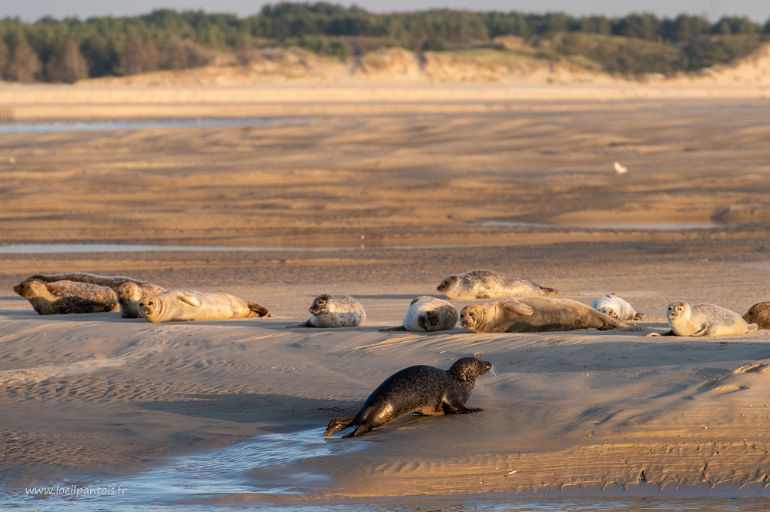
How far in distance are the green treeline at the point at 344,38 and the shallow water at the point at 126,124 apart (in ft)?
→ 54.7

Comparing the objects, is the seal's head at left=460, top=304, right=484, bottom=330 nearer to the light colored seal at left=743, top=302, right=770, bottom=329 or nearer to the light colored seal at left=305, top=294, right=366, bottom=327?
the light colored seal at left=305, top=294, right=366, bottom=327

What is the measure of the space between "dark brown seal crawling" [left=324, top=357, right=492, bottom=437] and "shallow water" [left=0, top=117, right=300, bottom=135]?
28427 mm

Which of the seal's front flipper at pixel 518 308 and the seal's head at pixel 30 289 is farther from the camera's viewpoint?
the seal's head at pixel 30 289

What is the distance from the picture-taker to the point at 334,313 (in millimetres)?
8602

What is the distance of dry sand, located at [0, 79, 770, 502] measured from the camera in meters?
6.13

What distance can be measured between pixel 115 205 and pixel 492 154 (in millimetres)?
8814

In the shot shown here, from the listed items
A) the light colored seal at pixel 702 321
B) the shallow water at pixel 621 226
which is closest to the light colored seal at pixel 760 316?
the light colored seal at pixel 702 321

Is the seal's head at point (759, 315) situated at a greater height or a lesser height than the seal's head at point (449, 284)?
greater

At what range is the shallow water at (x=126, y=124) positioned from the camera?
34594 mm

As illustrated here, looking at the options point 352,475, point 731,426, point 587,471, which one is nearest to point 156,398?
point 352,475

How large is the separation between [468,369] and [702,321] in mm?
1895

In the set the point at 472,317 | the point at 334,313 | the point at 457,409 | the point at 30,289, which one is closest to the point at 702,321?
the point at 472,317

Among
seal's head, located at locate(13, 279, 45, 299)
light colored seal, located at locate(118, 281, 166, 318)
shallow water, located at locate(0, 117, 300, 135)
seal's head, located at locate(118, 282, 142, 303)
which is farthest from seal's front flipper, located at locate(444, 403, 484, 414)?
shallow water, located at locate(0, 117, 300, 135)

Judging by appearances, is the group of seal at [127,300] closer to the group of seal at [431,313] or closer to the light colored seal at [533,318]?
the group of seal at [431,313]
